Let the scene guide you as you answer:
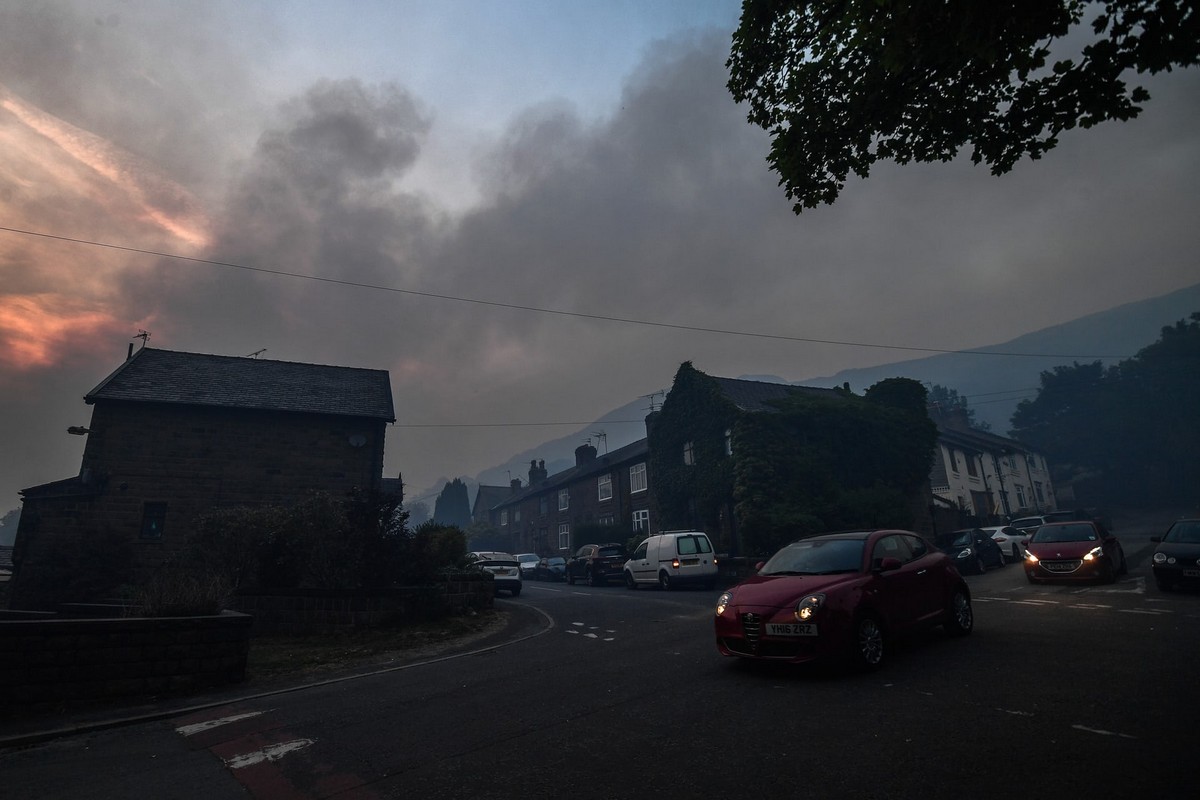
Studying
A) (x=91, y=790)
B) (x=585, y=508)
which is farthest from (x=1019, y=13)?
(x=585, y=508)

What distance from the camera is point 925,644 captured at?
7586 millimetres

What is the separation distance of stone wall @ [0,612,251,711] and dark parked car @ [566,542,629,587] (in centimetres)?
1845

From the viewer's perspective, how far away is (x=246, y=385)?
2531 centimetres

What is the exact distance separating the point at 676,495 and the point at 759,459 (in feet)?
23.4

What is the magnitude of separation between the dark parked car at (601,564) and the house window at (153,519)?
1677 centimetres

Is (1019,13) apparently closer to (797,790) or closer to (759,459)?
(797,790)

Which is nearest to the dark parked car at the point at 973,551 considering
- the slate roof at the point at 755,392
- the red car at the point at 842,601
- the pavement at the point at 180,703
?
the slate roof at the point at 755,392

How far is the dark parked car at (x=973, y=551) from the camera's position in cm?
1952

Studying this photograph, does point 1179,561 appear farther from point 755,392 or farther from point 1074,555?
point 755,392

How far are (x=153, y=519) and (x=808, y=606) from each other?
24181mm

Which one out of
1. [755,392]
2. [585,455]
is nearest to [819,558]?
[755,392]

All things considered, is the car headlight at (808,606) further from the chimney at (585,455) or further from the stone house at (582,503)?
the chimney at (585,455)

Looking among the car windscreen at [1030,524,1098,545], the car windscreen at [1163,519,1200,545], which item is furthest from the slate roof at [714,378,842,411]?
the car windscreen at [1163,519,1200,545]

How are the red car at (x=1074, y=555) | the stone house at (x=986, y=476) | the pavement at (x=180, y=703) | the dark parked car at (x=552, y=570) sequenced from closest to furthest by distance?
the pavement at (x=180, y=703)
the red car at (x=1074, y=555)
the dark parked car at (x=552, y=570)
the stone house at (x=986, y=476)
